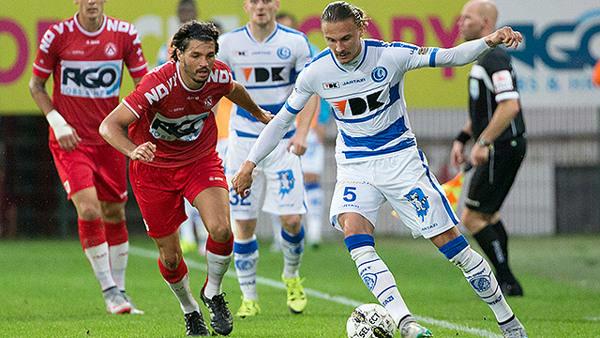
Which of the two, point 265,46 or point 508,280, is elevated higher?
point 265,46

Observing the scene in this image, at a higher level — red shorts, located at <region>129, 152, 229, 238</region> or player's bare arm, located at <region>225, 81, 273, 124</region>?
player's bare arm, located at <region>225, 81, 273, 124</region>

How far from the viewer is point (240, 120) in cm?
1040

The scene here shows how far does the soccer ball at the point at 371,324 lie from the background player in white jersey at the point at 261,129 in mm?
2810

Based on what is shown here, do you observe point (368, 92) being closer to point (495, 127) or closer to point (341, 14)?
point (341, 14)

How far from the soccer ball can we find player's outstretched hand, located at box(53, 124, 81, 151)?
3436 millimetres

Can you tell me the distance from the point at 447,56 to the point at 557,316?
308cm

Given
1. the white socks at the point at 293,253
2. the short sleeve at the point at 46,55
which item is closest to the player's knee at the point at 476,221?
the white socks at the point at 293,253

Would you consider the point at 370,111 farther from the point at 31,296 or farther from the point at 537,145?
the point at 537,145

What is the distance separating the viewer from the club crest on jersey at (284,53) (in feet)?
33.8

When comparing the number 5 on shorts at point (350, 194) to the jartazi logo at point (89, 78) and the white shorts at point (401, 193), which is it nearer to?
the white shorts at point (401, 193)

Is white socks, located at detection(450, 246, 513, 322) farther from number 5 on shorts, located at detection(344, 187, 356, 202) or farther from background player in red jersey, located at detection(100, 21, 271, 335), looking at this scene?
background player in red jersey, located at detection(100, 21, 271, 335)

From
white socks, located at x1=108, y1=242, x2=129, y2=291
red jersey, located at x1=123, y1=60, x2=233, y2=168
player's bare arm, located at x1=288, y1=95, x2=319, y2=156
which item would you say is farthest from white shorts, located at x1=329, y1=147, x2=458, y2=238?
white socks, located at x1=108, y1=242, x2=129, y2=291

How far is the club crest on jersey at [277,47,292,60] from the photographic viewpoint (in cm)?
1030

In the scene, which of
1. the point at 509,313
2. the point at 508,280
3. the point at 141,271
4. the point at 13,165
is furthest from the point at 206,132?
the point at 13,165
